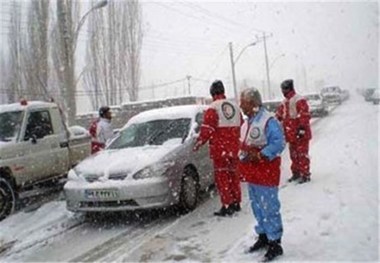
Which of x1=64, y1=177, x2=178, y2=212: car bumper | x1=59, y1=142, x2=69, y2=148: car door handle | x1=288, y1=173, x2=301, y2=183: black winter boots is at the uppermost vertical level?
x1=59, y1=142, x2=69, y2=148: car door handle

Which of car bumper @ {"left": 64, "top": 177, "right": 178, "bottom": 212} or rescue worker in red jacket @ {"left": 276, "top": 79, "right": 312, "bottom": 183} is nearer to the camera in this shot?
car bumper @ {"left": 64, "top": 177, "right": 178, "bottom": 212}

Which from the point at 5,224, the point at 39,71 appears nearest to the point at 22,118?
the point at 5,224

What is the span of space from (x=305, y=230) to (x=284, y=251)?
75 cm

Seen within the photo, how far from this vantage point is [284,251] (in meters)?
5.65

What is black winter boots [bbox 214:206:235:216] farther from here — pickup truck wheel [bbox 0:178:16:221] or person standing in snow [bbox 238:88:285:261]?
pickup truck wheel [bbox 0:178:16:221]

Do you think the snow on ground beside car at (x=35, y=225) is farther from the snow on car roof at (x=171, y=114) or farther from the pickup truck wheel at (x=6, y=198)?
the snow on car roof at (x=171, y=114)

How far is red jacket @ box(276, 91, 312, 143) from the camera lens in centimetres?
948

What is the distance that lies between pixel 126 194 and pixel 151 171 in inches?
18.4

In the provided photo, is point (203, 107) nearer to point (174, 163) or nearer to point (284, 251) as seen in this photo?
point (174, 163)

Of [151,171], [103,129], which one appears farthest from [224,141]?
[103,129]

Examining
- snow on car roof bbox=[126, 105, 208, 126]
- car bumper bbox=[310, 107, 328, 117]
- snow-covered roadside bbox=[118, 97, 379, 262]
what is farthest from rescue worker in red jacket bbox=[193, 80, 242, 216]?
car bumper bbox=[310, 107, 328, 117]

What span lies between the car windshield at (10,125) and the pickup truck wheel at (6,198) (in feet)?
2.70

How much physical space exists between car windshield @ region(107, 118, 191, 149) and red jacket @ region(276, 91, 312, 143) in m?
1.71

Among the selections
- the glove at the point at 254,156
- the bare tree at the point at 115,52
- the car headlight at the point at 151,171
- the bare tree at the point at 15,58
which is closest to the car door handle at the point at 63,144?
the car headlight at the point at 151,171
